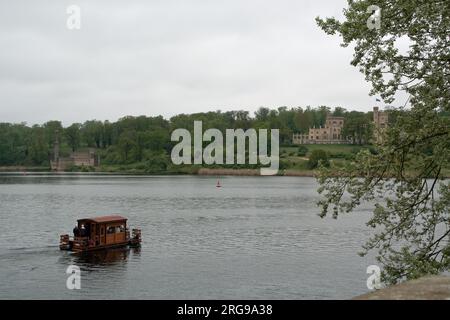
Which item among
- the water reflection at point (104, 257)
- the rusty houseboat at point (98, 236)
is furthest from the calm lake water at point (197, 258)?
the rusty houseboat at point (98, 236)

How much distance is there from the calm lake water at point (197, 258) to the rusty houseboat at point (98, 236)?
72.4 inches

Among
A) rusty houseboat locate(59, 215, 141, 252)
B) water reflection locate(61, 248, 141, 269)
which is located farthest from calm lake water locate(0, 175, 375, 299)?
rusty houseboat locate(59, 215, 141, 252)

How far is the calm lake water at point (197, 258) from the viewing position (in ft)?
122

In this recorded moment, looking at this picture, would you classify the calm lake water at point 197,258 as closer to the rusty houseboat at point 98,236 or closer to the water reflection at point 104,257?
the water reflection at point 104,257

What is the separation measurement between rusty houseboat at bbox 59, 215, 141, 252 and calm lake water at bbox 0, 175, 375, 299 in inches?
72.4

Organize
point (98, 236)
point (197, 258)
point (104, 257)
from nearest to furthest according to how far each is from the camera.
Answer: point (197, 258), point (104, 257), point (98, 236)

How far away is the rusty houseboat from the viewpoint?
52.5 metres

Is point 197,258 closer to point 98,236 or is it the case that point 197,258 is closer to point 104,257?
point 104,257

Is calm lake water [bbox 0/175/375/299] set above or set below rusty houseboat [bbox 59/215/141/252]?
below

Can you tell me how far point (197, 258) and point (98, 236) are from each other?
1180cm

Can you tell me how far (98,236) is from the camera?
2138 inches

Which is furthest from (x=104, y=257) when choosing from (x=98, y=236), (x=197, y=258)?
(x=197, y=258)

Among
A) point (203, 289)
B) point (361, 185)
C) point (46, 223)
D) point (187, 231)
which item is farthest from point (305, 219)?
point (361, 185)

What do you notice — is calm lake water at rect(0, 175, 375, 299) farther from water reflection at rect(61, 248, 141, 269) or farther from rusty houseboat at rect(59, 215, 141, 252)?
rusty houseboat at rect(59, 215, 141, 252)
